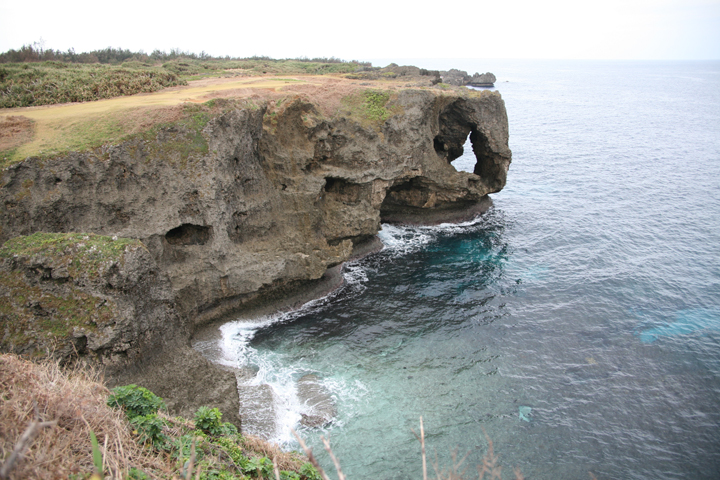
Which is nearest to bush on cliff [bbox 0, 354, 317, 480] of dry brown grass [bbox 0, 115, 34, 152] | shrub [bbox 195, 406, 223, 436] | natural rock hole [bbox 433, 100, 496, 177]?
shrub [bbox 195, 406, 223, 436]

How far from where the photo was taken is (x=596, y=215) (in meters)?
43.8

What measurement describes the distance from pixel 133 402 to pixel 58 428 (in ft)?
14.5

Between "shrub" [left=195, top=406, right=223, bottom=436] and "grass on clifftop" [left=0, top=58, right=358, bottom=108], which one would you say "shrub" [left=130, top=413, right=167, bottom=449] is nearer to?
"shrub" [left=195, top=406, right=223, bottom=436]

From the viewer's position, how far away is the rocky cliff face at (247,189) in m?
22.5

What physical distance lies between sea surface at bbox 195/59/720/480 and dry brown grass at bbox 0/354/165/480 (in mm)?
10783

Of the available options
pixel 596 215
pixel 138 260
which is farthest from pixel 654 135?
pixel 138 260

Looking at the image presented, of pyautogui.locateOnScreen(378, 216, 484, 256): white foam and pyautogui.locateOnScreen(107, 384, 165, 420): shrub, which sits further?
pyautogui.locateOnScreen(378, 216, 484, 256): white foam

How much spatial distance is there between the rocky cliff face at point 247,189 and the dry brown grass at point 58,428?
10.1 meters

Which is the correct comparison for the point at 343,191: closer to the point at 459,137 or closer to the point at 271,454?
the point at 459,137

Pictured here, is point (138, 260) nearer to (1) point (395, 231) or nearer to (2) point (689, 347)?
(1) point (395, 231)

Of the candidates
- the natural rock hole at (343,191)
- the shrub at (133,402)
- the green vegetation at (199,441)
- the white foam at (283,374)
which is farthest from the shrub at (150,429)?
the natural rock hole at (343,191)

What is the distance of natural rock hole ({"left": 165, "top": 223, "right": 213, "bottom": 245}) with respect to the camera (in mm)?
25500

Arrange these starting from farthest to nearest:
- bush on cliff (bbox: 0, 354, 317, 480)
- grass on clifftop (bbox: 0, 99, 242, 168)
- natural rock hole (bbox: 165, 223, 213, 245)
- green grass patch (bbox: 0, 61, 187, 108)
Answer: green grass patch (bbox: 0, 61, 187, 108) → natural rock hole (bbox: 165, 223, 213, 245) → grass on clifftop (bbox: 0, 99, 242, 168) → bush on cliff (bbox: 0, 354, 317, 480)

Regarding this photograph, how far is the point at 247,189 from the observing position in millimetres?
27703
